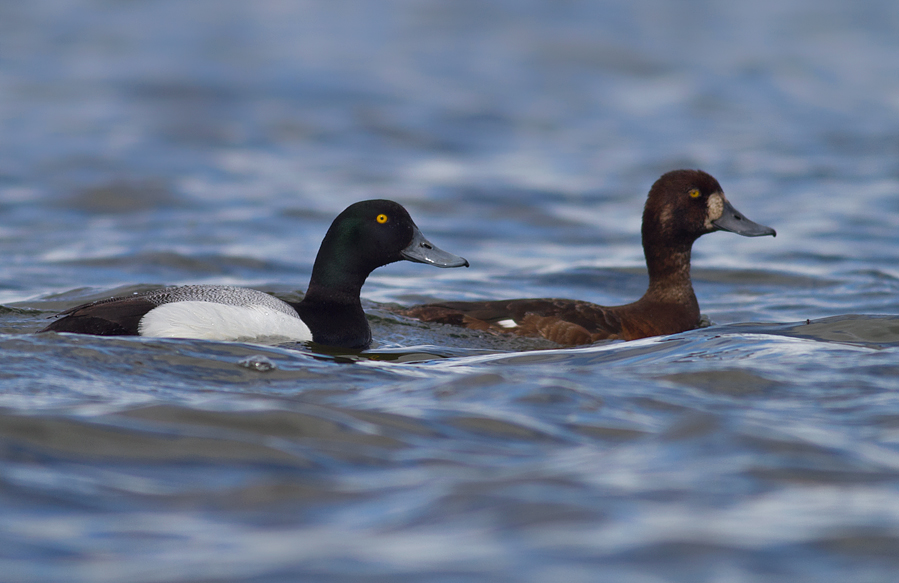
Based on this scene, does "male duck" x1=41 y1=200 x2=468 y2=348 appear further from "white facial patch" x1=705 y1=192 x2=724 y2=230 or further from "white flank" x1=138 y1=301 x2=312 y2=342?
"white facial patch" x1=705 y1=192 x2=724 y2=230

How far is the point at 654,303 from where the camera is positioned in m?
8.90

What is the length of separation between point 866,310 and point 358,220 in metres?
4.76

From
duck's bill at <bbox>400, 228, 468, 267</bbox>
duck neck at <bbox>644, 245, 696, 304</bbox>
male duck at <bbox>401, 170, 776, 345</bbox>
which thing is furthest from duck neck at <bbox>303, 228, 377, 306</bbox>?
duck neck at <bbox>644, 245, 696, 304</bbox>

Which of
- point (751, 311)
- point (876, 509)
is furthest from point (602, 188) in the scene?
point (876, 509)

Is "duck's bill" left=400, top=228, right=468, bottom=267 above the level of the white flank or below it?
above

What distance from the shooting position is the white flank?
6688mm

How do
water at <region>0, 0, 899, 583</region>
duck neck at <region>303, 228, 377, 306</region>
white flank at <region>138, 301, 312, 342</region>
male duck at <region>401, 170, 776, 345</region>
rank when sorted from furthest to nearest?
male duck at <region>401, 170, 776, 345</region> → duck neck at <region>303, 228, 377, 306</region> → white flank at <region>138, 301, 312, 342</region> → water at <region>0, 0, 899, 583</region>

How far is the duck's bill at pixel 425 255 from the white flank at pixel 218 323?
1.12 metres

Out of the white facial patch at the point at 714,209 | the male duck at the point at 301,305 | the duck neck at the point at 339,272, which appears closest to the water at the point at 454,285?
the male duck at the point at 301,305

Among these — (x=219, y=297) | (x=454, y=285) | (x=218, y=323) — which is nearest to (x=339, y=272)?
(x=219, y=297)

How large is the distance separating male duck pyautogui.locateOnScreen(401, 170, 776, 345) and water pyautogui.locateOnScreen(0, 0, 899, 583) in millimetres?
264

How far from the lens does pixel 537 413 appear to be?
5371 millimetres

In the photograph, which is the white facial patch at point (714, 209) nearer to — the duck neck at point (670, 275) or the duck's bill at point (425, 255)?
the duck neck at point (670, 275)

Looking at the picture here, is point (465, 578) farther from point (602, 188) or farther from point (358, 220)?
point (602, 188)
